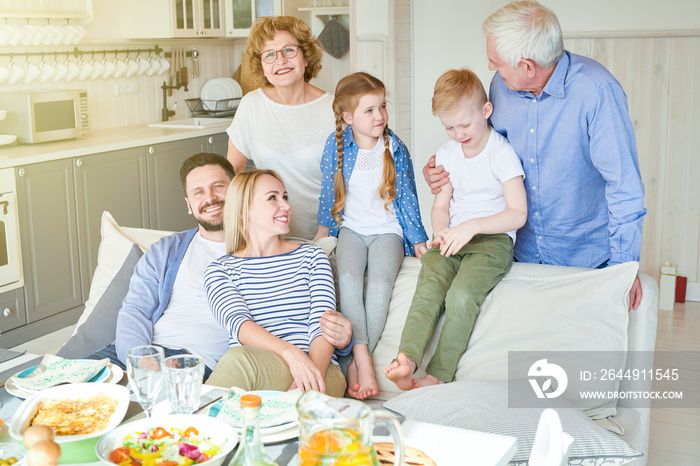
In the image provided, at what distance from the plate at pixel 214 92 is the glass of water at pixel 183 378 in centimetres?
447

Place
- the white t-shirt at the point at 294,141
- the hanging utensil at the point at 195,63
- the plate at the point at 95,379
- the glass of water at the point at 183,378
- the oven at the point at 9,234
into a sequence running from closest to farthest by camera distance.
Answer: the glass of water at the point at 183,378, the plate at the point at 95,379, the white t-shirt at the point at 294,141, the oven at the point at 9,234, the hanging utensil at the point at 195,63

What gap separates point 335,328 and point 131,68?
3.69m

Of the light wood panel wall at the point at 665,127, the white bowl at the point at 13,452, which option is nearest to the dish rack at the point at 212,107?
the light wood panel wall at the point at 665,127

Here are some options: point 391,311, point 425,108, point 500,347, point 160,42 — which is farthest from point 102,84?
point 500,347

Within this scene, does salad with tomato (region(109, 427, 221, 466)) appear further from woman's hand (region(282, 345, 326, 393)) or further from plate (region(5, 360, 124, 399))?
woman's hand (region(282, 345, 326, 393))

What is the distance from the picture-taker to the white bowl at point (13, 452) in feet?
3.85

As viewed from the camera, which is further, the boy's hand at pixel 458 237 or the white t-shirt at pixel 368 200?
the white t-shirt at pixel 368 200

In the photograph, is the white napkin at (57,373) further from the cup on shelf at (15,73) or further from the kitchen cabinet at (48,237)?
the cup on shelf at (15,73)

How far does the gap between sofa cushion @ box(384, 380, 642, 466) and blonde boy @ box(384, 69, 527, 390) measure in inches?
7.5

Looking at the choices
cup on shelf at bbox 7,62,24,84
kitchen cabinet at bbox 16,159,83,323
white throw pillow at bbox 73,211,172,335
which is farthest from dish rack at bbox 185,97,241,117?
white throw pillow at bbox 73,211,172,335

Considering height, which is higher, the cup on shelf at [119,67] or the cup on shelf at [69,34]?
the cup on shelf at [69,34]

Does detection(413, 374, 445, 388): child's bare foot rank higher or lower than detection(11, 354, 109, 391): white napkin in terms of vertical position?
lower

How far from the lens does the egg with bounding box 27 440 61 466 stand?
103 centimetres

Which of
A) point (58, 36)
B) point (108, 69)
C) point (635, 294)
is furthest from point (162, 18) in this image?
point (635, 294)
